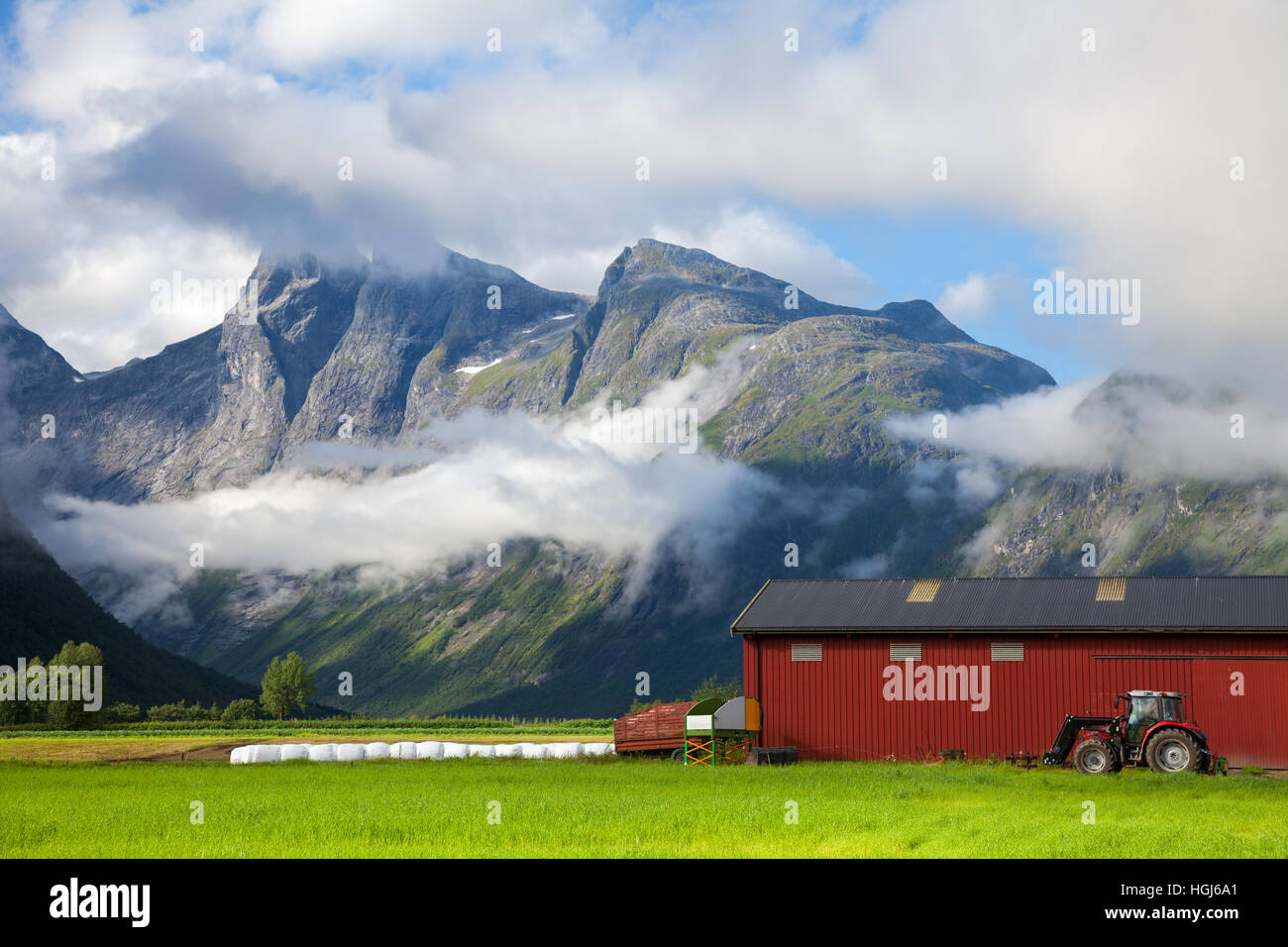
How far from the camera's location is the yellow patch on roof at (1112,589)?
5238 centimetres

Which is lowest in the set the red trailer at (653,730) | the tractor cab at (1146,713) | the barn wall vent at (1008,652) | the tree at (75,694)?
the tree at (75,694)

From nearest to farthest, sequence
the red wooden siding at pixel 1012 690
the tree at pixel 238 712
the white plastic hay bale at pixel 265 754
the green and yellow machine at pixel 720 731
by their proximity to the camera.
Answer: the red wooden siding at pixel 1012 690
the green and yellow machine at pixel 720 731
the white plastic hay bale at pixel 265 754
the tree at pixel 238 712

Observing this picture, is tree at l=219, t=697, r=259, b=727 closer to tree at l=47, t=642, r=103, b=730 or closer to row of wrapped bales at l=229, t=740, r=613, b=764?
tree at l=47, t=642, r=103, b=730

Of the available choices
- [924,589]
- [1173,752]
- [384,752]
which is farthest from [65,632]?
[1173,752]

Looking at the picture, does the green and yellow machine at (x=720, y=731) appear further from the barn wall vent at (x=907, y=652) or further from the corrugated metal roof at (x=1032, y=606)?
the barn wall vent at (x=907, y=652)

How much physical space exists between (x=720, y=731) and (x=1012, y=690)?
40.7 ft

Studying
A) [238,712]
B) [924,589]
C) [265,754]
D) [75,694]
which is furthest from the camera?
[238,712]

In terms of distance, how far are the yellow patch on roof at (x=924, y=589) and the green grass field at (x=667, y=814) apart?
10.1m

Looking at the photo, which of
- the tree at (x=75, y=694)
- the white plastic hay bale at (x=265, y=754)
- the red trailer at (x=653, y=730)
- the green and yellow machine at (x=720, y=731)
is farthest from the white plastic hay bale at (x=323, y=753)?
the tree at (x=75, y=694)

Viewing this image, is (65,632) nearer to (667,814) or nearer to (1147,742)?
(1147,742)

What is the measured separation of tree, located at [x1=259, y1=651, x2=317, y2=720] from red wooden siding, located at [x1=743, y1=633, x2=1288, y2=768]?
13560cm

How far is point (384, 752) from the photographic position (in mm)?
65688

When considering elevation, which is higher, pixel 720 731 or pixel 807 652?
pixel 807 652

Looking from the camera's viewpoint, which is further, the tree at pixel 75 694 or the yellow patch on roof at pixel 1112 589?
the tree at pixel 75 694
